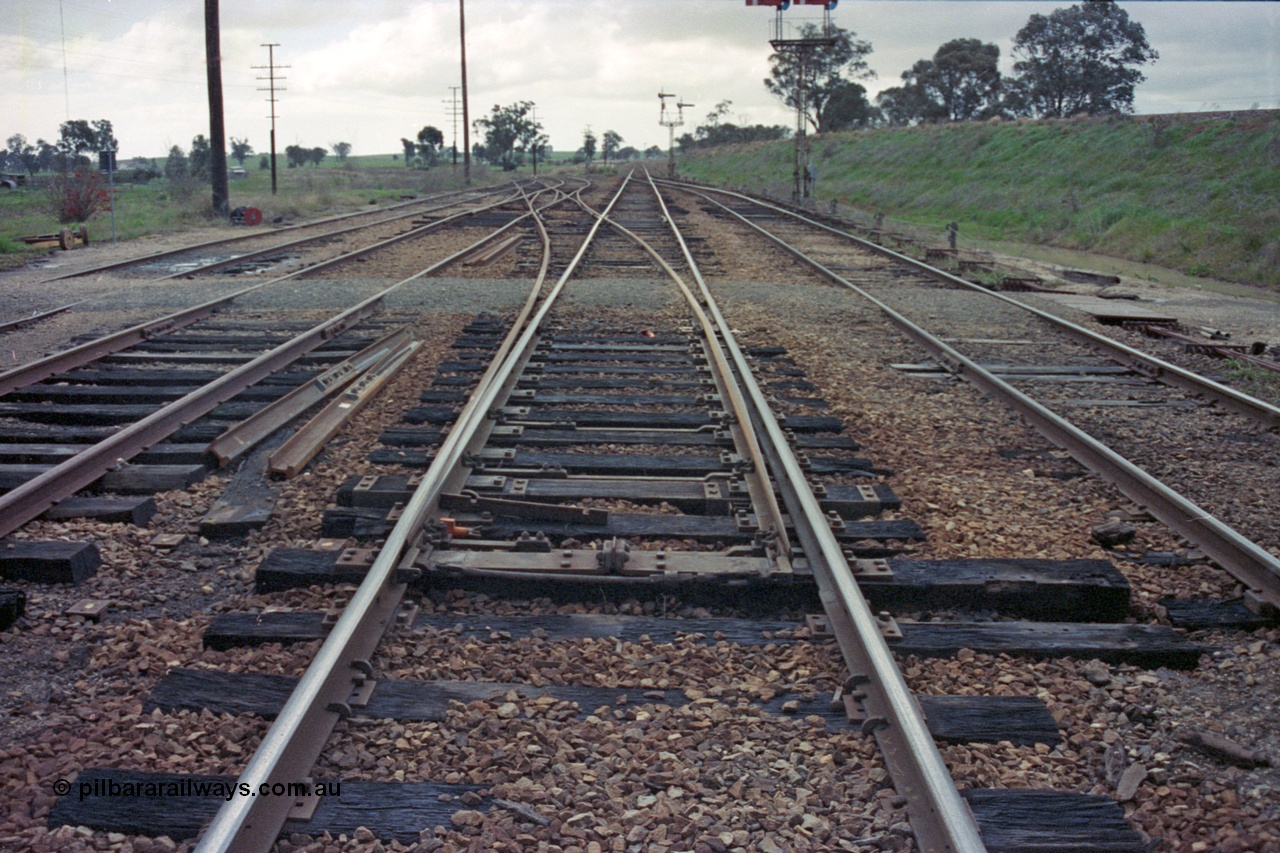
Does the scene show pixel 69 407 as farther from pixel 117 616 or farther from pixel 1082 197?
pixel 1082 197

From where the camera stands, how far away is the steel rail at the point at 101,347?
24.2ft

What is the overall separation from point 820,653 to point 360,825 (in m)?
1.67

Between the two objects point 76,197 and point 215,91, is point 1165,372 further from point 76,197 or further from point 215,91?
point 76,197

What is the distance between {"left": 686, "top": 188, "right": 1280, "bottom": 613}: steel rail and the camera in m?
4.24

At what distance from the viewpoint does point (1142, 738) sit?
3.25m

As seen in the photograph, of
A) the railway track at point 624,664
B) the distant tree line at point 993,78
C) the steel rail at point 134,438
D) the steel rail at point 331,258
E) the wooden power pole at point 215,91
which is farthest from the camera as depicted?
the distant tree line at point 993,78

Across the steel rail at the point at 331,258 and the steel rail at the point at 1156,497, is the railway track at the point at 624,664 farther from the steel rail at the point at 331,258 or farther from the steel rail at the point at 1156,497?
the steel rail at the point at 331,258

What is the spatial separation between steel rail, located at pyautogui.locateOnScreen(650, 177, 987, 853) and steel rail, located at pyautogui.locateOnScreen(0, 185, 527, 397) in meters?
5.53

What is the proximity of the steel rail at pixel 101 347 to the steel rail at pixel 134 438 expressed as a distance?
4.41 ft

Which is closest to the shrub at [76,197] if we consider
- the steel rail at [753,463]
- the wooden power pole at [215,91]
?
the wooden power pole at [215,91]

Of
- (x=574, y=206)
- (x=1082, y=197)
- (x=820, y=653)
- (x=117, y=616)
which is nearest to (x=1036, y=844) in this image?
(x=820, y=653)


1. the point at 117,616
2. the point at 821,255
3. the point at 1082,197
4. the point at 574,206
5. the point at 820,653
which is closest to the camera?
the point at 820,653

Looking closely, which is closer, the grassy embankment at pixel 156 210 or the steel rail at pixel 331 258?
the steel rail at pixel 331 258

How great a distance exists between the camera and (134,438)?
5.93 metres
